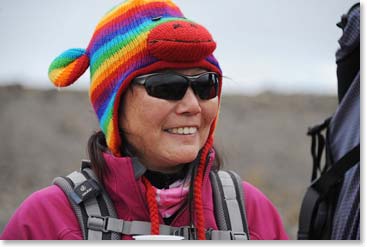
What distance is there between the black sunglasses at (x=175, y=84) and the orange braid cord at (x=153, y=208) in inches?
13.7

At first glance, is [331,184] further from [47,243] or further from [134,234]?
[47,243]

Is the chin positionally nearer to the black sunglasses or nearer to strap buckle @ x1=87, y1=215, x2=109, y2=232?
the black sunglasses

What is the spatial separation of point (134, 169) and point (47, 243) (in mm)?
433

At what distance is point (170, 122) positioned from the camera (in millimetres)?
2369

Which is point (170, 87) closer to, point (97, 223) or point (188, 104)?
Result: point (188, 104)

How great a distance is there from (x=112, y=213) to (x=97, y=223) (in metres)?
0.09

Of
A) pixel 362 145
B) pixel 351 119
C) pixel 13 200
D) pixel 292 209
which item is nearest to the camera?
pixel 362 145

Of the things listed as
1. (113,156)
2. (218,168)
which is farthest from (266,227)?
(113,156)

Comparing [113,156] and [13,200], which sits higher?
[113,156]

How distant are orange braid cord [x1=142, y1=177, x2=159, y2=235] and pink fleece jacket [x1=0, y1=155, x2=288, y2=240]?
24 millimetres

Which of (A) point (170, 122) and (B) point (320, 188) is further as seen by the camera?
(B) point (320, 188)

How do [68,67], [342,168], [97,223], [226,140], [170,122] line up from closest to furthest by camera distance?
[97,223]
[170,122]
[68,67]
[342,168]
[226,140]

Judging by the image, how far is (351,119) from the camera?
9.43 ft

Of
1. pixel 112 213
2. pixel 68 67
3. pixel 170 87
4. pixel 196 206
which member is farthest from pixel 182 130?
pixel 68 67
